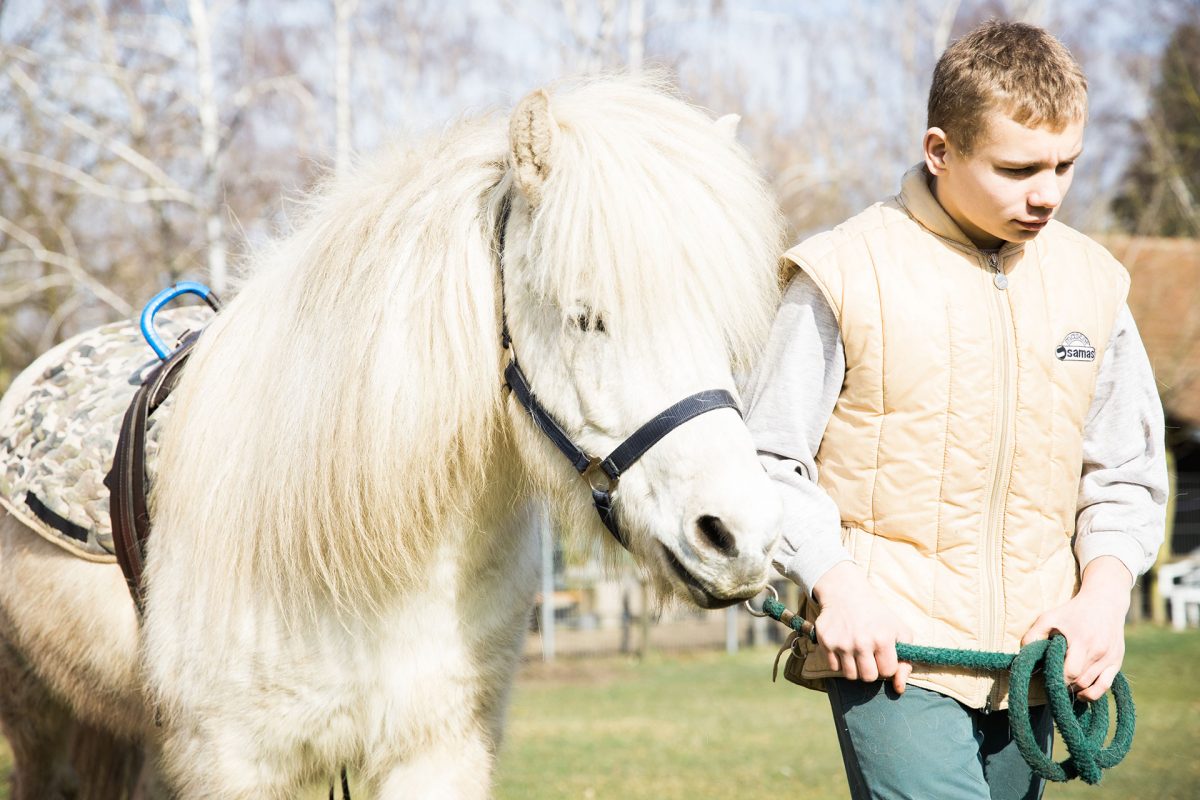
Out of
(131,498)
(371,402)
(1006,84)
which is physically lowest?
(131,498)

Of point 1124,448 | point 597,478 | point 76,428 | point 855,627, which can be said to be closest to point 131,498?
→ point 76,428

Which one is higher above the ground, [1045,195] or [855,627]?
[1045,195]

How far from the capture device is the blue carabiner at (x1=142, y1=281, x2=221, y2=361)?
120 inches

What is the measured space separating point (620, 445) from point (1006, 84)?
0.86 meters

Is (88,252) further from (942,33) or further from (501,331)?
(501,331)

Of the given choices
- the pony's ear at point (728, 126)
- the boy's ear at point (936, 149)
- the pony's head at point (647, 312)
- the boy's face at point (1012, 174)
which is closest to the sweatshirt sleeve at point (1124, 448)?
the boy's face at point (1012, 174)

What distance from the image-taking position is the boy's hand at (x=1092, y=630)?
1.96 m

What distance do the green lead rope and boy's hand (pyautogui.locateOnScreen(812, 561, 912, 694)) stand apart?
6cm

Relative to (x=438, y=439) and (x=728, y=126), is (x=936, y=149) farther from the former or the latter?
(x=438, y=439)

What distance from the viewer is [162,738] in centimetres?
282

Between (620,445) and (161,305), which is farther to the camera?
(161,305)

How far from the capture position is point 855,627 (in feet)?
6.13

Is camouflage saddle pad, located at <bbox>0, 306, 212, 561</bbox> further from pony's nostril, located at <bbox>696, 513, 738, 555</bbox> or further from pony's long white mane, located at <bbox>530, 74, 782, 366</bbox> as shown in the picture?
pony's nostril, located at <bbox>696, 513, 738, 555</bbox>

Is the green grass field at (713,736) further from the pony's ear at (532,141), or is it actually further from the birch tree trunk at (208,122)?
the birch tree trunk at (208,122)
